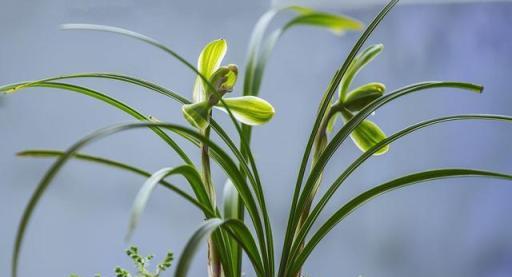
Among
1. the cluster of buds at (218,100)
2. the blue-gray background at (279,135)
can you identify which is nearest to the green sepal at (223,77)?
the cluster of buds at (218,100)

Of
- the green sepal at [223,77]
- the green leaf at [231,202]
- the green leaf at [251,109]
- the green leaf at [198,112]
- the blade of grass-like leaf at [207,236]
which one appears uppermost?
the green sepal at [223,77]

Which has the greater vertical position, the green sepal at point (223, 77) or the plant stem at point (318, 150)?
the green sepal at point (223, 77)

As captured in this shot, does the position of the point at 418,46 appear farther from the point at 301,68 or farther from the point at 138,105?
the point at 138,105

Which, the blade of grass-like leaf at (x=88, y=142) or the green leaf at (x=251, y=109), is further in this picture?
the green leaf at (x=251, y=109)

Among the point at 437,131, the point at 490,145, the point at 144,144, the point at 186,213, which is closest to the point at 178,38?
the point at 144,144

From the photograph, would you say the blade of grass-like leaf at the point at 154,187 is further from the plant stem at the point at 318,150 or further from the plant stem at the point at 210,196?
the plant stem at the point at 318,150

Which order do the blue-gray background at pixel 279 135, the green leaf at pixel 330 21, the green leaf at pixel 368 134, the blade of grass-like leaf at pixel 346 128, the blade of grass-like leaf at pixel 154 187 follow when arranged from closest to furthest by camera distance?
the blade of grass-like leaf at pixel 154 187
the green leaf at pixel 330 21
the blade of grass-like leaf at pixel 346 128
the green leaf at pixel 368 134
the blue-gray background at pixel 279 135
